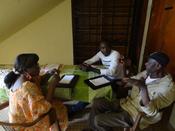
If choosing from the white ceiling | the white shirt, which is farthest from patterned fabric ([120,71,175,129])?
the white ceiling

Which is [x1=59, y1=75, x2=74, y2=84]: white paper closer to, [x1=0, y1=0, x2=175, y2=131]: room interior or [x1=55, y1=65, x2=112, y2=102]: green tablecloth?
[x1=55, y1=65, x2=112, y2=102]: green tablecloth

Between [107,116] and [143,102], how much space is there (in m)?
0.41

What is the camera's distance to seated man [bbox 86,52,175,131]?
143cm

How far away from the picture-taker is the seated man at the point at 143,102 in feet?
4.68

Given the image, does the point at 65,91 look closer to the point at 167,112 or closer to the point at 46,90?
the point at 46,90

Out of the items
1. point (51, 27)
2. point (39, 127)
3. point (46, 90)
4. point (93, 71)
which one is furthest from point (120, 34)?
point (39, 127)

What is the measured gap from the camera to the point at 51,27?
3506mm

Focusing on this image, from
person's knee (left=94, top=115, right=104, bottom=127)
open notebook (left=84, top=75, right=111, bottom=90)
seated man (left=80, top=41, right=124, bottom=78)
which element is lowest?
person's knee (left=94, top=115, right=104, bottom=127)

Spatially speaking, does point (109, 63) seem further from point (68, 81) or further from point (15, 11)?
point (15, 11)

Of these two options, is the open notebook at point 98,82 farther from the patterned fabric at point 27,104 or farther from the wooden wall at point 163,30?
the wooden wall at point 163,30

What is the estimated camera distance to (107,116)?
164 cm

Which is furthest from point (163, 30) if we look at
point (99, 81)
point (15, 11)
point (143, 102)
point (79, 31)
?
point (15, 11)

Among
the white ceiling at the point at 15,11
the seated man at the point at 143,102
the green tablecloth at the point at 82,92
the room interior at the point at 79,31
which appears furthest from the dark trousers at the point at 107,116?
the room interior at the point at 79,31

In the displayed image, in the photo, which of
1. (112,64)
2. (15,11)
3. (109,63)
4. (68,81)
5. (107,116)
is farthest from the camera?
(109,63)
